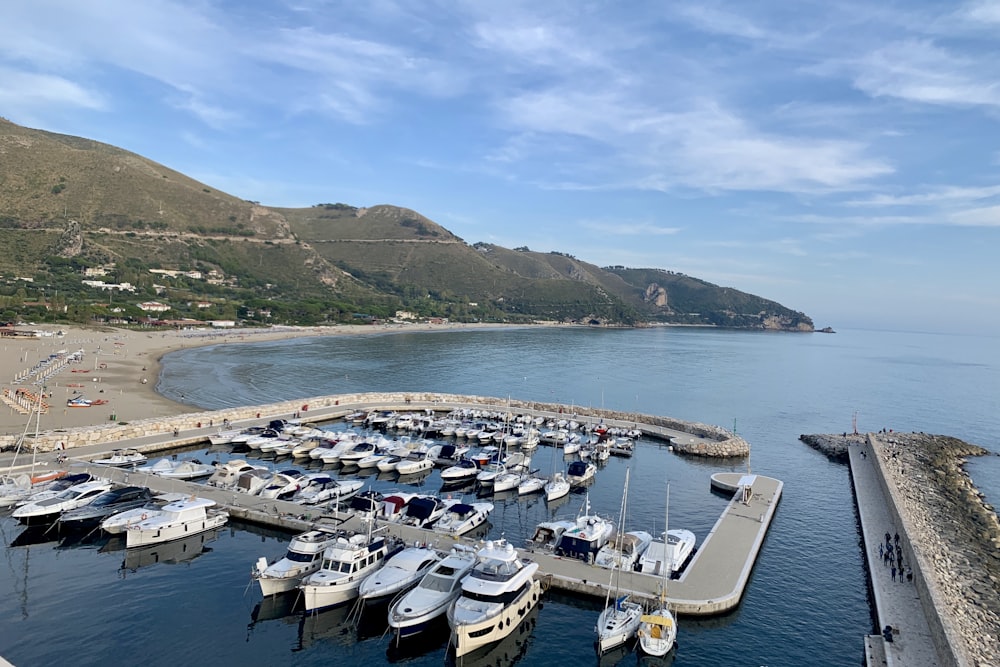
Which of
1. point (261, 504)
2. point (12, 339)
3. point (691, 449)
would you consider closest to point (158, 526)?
point (261, 504)

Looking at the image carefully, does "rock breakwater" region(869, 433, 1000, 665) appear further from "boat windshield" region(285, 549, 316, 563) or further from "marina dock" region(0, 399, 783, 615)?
"boat windshield" region(285, 549, 316, 563)

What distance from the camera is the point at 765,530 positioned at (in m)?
30.9

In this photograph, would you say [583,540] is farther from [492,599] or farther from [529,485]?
[529,485]

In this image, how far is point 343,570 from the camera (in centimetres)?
2198

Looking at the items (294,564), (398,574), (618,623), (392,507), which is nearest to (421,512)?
(392,507)

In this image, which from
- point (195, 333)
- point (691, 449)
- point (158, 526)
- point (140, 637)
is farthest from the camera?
point (195, 333)

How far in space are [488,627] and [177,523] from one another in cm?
1570

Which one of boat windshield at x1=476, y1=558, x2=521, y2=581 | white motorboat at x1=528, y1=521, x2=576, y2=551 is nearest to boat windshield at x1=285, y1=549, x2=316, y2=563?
boat windshield at x1=476, y1=558, x2=521, y2=581

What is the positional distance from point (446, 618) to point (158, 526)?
14000 millimetres

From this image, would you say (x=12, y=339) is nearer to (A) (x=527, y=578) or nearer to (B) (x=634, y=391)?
(B) (x=634, y=391)

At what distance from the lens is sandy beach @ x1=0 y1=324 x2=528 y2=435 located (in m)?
45.3

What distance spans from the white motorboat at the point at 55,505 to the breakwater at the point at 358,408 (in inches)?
306

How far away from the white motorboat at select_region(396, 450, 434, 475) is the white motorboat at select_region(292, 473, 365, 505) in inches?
186

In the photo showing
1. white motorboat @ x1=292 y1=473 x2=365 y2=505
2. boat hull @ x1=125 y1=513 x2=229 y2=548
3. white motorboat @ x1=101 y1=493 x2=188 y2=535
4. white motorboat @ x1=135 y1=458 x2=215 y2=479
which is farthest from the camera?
white motorboat @ x1=135 y1=458 x2=215 y2=479
